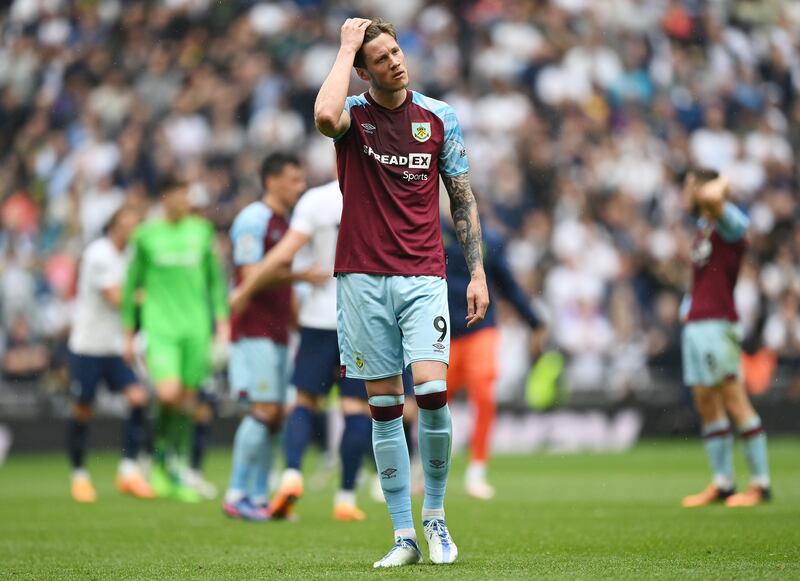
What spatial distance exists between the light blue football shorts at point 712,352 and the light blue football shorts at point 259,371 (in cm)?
318

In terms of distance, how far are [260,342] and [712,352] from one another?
11.4 feet

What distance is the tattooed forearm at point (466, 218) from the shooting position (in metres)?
6.82

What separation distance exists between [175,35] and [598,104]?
23.7ft

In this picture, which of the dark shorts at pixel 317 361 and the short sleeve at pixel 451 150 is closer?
the short sleeve at pixel 451 150

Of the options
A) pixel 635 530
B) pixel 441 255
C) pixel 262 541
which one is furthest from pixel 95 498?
pixel 441 255

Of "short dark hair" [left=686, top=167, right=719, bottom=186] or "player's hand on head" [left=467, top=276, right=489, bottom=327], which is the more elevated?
"short dark hair" [left=686, top=167, right=719, bottom=186]

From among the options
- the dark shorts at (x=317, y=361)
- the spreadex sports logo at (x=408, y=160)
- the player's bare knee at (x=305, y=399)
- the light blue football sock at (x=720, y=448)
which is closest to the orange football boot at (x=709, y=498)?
the light blue football sock at (x=720, y=448)

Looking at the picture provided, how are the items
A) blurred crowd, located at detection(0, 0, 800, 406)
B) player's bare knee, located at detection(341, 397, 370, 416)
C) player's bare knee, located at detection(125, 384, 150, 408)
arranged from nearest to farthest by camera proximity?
player's bare knee, located at detection(341, 397, 370, 416), player's bare knee, located at detection(125, 384, 150, 408), blurred crowd, located at detection(0, 0, 800, 406)

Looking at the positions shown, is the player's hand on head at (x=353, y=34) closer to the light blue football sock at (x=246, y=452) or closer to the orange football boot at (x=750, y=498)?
the light blue football sock at (x=246, y=452)

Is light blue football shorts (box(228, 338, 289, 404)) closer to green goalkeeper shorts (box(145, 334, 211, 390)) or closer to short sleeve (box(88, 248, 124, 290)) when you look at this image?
green goalkeeper shorts (box(145, 334, 211, 390))

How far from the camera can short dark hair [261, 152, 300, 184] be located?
34.2 feet

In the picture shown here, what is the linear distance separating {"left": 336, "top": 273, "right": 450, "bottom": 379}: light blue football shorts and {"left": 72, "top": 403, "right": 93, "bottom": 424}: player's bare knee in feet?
24.8

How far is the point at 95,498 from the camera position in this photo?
512 inches

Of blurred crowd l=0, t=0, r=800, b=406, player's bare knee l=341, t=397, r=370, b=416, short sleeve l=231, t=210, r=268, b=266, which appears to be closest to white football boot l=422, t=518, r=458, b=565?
player's bare knee l=341, t=397, r=370, b=416
